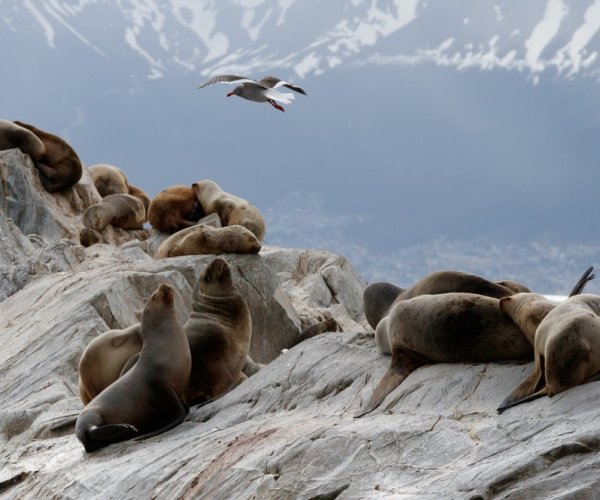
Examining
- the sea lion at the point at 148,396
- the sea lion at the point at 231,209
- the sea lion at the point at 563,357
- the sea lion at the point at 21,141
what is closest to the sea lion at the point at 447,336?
the sea lion at the point at 563,357

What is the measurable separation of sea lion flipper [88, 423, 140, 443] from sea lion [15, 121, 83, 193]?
11.4 meters

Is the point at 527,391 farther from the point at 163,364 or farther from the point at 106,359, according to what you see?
the point at 106,359

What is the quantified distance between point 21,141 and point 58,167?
2.34 feet

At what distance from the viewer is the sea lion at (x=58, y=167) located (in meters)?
17.6

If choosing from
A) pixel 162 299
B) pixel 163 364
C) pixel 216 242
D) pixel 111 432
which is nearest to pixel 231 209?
pixel 216 242

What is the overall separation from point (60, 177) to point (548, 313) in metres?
13.1

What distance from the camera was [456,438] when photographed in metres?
4.84

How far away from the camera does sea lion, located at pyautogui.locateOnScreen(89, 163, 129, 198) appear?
19.9 m

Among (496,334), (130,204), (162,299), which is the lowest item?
(496,334)

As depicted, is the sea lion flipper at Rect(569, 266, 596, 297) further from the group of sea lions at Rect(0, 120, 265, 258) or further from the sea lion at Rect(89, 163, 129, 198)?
the sea lion at Rect(89, 163, 129, 198)

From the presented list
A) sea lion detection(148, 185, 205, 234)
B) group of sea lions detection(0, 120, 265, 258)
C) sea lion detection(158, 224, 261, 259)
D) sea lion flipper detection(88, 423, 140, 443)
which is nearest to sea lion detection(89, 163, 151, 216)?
group of sea lions detection(0, 120, 265, 258)

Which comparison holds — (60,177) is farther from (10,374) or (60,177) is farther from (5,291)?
(10,374)

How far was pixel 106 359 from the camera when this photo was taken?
309 inches

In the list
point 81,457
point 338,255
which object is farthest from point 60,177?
point 81,457
